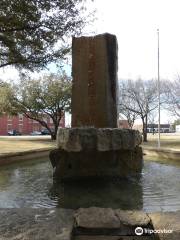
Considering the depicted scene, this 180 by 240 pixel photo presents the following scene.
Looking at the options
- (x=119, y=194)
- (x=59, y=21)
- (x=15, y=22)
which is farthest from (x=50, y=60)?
(x=119, y=194)

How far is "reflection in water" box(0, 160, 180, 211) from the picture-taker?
6.59m

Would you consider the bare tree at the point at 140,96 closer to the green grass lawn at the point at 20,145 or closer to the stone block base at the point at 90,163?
the green grass lawn at the point at 20,145

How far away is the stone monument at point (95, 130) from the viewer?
784 cm

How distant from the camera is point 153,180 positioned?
9359 millimetres

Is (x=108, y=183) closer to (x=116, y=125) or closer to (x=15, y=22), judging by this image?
(x=116, y=125)

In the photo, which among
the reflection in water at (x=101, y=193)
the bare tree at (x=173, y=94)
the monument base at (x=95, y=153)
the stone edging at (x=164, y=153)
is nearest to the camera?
the reflection in water at (x=101, y=193)

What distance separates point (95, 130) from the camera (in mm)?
7816

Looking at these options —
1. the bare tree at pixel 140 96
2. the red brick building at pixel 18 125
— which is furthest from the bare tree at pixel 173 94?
the red brick building at pixel 18 125

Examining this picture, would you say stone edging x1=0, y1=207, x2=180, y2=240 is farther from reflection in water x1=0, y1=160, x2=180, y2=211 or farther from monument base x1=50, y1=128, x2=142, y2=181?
monument base x1=50, y1=128, x2=142, y2=181

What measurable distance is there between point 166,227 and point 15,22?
8.82 metres

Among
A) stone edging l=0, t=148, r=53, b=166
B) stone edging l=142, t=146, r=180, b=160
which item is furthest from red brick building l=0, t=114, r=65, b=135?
stone edging l=0, t=148, r=53, b=166

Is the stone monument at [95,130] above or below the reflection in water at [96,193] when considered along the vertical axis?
above

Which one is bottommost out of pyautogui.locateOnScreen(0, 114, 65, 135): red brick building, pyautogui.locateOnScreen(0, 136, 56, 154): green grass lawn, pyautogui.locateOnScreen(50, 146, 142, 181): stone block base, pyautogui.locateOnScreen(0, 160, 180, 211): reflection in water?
pyautogui.locateOnScreen(0, 160, 180, 211): reflection in water

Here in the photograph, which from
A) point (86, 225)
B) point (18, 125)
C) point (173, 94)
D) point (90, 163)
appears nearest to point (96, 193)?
point (90, 163)
